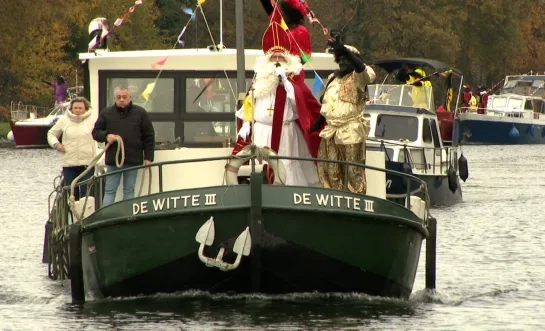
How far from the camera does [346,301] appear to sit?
16125 millimetres

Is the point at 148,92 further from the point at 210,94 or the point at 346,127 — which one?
the point at 346,127

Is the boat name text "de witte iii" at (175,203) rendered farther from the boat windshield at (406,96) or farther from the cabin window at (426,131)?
the boat windshield at (406,96)

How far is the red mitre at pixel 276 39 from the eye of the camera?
16.6 meters

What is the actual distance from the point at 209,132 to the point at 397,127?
1561cm

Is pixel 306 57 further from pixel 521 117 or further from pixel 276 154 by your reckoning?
pixel 521 117

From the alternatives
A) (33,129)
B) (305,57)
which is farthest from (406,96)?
(33,129)

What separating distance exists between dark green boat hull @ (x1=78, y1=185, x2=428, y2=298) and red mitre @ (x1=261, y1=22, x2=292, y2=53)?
82.6 inches

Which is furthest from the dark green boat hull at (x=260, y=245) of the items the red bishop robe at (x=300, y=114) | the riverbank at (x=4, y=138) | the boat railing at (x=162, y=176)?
the riverbank at (x=4, y=138)

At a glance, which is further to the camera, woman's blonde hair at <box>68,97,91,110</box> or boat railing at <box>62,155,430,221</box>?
woman's blonde hair at <box>68,97,91,110</box>

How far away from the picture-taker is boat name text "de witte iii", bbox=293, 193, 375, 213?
593 inches

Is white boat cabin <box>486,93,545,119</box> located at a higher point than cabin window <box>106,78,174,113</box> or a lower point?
lower

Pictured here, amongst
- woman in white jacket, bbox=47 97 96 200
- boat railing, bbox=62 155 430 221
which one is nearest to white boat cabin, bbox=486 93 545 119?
woman in white jacket, bbox=47 97 96 200

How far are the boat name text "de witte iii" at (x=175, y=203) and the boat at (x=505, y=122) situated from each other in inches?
2142

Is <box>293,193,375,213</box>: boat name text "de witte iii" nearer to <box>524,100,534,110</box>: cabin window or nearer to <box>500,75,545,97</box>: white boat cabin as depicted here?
<box>524,100,534,110</box>: cabin window
